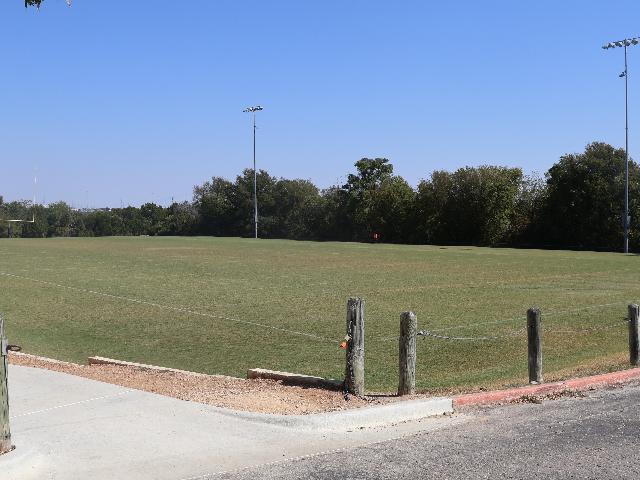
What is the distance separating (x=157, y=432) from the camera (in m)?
6.05

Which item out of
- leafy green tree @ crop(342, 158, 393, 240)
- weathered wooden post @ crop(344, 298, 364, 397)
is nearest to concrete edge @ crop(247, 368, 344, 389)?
weathered wooden post @ crop(344, 298, 364, 397)

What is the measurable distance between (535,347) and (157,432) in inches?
201

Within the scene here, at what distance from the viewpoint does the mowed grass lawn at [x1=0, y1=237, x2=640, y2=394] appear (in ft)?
36.5

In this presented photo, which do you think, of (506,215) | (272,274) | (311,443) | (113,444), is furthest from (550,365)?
(506,215)

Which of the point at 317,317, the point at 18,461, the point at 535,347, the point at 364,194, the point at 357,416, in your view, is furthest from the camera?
the point at 364,194

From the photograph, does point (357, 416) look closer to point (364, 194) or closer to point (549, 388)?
point (549, 388)

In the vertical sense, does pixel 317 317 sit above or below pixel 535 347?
below

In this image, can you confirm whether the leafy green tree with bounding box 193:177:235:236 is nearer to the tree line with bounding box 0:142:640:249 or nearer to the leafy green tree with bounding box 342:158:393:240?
the tree line with bounding box 0:142:640:249

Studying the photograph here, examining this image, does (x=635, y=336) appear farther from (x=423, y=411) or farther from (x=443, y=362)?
(x=423, y=411)

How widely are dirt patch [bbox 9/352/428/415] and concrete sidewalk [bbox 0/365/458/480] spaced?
1.33 feet

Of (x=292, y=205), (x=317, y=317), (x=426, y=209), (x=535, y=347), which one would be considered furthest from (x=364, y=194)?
(x=535, y=347)

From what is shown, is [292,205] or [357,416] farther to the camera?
[292,205]

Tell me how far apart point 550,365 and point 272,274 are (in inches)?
736

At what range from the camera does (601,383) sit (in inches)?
343
